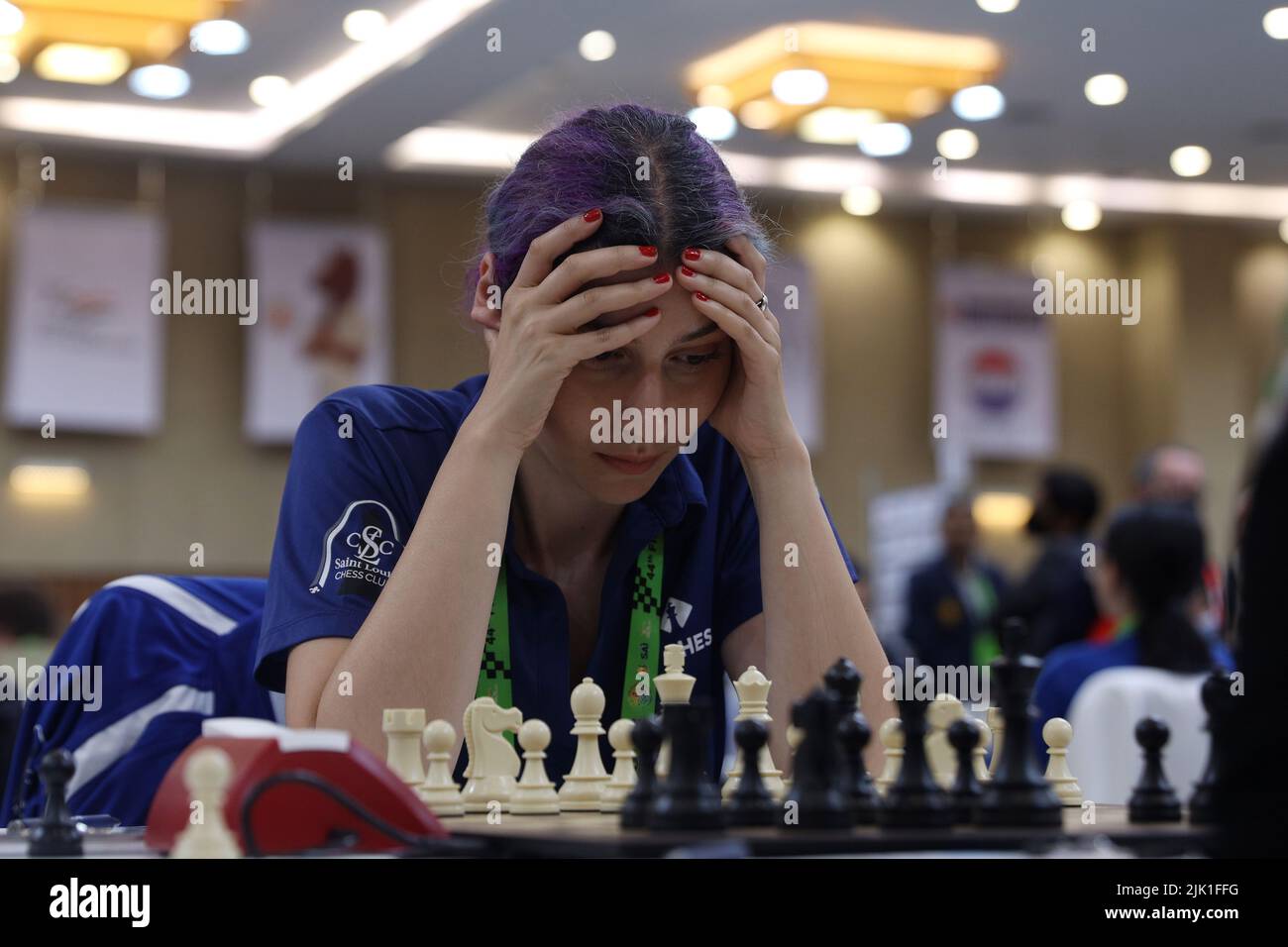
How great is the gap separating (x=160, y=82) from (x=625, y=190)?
20.6 feet

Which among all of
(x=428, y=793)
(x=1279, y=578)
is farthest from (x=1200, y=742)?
(x=1279, y=578)

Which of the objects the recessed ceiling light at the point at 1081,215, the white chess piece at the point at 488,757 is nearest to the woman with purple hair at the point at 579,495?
the white chess piece at the point at 488,757

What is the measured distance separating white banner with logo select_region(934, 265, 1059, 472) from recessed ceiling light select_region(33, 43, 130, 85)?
443cm

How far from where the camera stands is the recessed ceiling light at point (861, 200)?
341 inches

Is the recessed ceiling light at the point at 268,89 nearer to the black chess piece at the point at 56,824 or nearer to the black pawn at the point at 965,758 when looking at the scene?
the black chess piece at the point at 56,824

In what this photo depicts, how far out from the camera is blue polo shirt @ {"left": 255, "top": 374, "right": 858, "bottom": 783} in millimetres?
1371

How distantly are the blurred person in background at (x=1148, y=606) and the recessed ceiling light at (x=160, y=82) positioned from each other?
16.9 feet

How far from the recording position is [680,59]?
274 inches

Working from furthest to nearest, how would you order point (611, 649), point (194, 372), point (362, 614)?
point (194, 372)
point (611, 649)
point (362, 614)

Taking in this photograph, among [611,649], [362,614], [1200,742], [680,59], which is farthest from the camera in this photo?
A: [680,59]

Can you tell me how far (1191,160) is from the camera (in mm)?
8445

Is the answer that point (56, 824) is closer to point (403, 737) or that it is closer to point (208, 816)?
point (208, 816)
